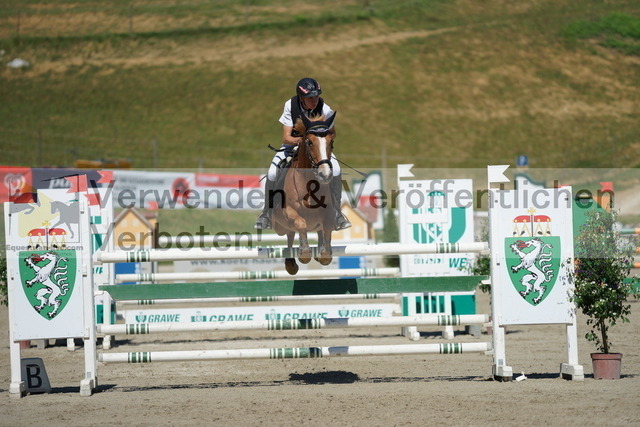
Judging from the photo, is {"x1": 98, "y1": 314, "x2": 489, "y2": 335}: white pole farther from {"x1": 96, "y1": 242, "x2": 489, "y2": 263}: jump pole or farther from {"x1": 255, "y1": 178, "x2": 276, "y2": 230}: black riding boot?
{"x1": 255, "y1": 178, "x2": 276, "y2": 230}: black riding boot

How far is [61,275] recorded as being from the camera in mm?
6508

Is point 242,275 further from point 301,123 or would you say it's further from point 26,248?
point 301,123

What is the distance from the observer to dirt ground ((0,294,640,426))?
5297mm

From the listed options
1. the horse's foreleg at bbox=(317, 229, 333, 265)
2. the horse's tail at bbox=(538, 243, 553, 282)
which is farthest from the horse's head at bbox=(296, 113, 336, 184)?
the horse's tail at bbox=(538, 243, 553, 282)

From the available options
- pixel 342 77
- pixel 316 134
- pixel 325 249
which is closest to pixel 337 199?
pixel 325 249

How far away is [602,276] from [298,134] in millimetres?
2858

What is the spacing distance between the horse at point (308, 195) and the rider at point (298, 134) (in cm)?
7

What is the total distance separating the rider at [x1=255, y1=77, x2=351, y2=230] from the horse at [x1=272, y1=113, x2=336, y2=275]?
7 centimetres

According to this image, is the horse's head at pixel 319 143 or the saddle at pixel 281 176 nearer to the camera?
the horse's head at pixel 319 143

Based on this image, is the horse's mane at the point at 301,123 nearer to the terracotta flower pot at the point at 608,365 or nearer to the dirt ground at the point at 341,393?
the dirt ground at the point at 341,393

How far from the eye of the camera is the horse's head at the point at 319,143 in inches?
230

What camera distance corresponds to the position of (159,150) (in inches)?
1451

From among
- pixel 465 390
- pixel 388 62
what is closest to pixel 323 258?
pixel 465 390

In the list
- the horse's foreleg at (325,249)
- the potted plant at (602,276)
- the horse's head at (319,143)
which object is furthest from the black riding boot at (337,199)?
the potted plant at (602,276)
